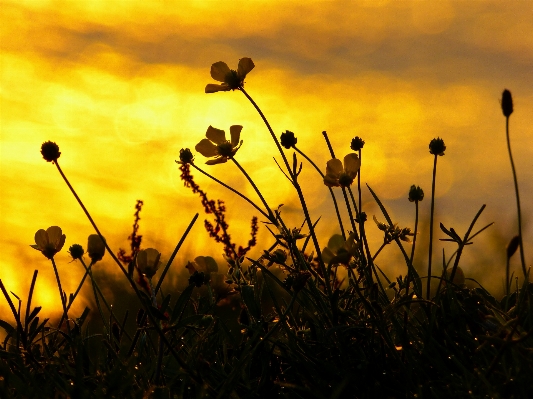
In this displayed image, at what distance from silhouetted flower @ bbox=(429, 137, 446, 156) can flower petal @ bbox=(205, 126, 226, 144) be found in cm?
57

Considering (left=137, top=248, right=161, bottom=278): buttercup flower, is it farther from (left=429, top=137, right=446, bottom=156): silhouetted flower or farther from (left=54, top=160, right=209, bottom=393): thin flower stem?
(left=429, top=137, right=446, bottom=156): silhouetted flower

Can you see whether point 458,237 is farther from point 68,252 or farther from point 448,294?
point 68,252

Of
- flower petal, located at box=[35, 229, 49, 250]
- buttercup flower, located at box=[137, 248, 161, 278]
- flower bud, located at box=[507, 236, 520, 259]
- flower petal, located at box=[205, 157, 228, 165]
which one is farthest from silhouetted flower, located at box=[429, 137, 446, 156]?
flower petal, located at box=[35, 229, 49, 250]

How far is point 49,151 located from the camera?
170 centimetres

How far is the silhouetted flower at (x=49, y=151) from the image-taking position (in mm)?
1694

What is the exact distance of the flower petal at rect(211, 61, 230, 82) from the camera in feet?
7.19

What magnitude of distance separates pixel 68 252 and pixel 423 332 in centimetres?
97

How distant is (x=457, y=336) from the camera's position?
191 cm

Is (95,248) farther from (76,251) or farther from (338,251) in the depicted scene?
(338,251)

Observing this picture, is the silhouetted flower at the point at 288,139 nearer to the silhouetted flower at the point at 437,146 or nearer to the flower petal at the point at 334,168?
the flower petal at the point at 334,168

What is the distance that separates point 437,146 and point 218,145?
1.94 feet

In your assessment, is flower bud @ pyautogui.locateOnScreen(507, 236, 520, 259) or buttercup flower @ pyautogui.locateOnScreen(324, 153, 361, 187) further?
buttercup flower @ pyautogui.locateOnScreen(324, 153, 361, 187)

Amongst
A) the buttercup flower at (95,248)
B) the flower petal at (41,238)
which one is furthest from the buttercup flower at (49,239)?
the buttercup flower at (95,248)

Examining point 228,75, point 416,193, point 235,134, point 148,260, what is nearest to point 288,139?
point 235,134
